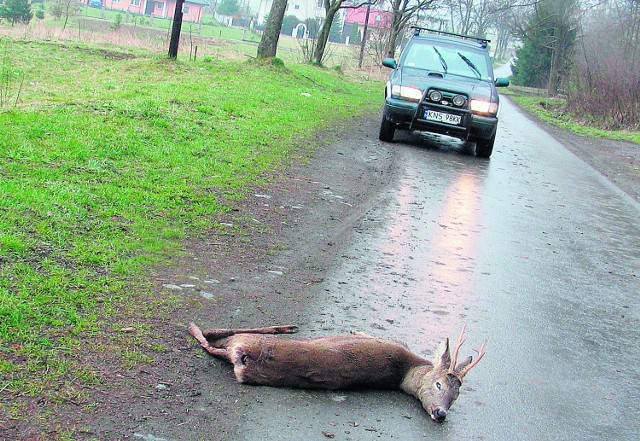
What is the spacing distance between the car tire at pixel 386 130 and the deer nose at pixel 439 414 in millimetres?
10527

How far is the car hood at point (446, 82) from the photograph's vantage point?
14.0m

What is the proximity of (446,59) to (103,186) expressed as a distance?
9414mm

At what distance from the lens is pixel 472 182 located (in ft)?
38.8

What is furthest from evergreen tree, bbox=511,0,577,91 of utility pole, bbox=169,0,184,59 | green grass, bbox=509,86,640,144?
utility pole, bbox=169,0,184,59

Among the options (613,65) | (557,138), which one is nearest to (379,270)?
(557,138)

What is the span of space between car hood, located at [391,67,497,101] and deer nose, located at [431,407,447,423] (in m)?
10.4

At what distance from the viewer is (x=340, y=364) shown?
4.39 meters

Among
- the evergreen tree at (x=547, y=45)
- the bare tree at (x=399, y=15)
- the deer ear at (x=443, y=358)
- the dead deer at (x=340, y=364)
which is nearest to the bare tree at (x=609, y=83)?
the evergreen tree at (x=547, y=45)

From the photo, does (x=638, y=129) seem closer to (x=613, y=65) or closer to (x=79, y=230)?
(x=613, y=65)

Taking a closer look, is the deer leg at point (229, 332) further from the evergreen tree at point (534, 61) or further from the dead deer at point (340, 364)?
the evergreen tree at point (534, 61)

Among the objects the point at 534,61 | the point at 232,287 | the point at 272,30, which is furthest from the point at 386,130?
the point at 534,61

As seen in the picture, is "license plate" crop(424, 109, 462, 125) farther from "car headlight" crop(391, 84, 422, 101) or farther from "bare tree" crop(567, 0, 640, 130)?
"bare tree" crop(567, 0, 640, 130)

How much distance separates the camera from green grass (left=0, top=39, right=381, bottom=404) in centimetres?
446

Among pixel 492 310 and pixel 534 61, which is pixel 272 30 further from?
pixel 534 61
